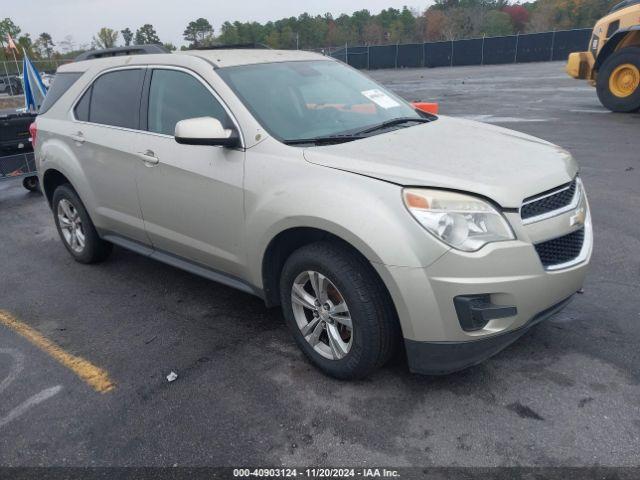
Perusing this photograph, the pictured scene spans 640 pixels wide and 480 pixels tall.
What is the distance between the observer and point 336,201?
278cm

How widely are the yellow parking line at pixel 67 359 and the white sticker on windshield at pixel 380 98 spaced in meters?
2.56

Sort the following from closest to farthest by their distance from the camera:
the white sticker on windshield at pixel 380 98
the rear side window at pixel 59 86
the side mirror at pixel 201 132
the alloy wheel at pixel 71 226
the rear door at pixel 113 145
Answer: the side mirror at pixel 201 132
the white sticker on windshield at pixel 380 98
the rear door at pixel 113 145
the rear side window at pixel 59 86
the alloy wheel at pixel 71 226

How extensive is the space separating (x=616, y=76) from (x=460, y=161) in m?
11.6

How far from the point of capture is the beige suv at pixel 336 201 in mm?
2580

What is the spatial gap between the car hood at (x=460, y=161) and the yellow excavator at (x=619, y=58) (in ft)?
34.4

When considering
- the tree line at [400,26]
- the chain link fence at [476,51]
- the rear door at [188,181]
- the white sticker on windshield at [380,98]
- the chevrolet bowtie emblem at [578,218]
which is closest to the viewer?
the chevrolet bowtie emblem at [578,218]

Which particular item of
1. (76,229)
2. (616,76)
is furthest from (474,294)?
(616,76)

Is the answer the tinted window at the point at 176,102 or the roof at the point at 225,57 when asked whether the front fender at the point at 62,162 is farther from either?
the tinted window at the point at 176,102

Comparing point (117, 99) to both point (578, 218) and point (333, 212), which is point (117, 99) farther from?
point (578, 218)

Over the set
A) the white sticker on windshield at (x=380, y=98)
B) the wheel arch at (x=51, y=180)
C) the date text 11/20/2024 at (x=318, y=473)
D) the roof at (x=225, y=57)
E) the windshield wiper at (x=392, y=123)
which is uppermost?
the roof at (x=225, y=57)

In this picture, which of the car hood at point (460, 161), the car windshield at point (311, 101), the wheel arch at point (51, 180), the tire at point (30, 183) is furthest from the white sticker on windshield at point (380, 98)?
the tire at point (30, 183)

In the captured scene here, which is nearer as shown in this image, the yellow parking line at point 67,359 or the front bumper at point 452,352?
the front bumper at point 452,352

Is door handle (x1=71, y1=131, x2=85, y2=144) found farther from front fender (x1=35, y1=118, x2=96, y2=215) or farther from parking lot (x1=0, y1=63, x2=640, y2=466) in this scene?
parking lot (x1=0, y1=63, x2=640, y2=466)

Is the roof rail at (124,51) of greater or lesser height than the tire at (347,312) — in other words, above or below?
above
